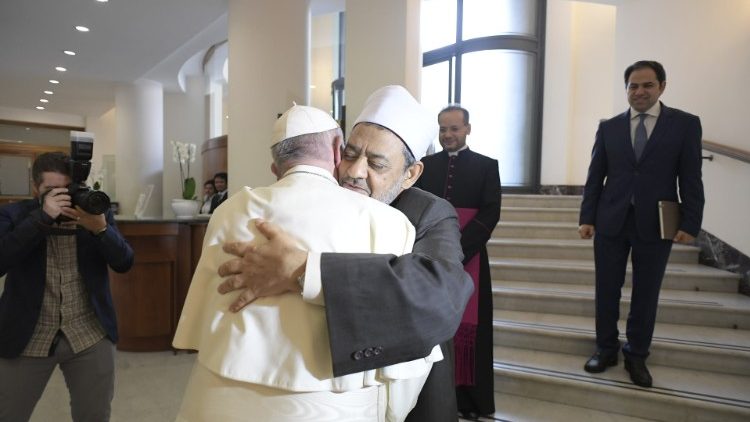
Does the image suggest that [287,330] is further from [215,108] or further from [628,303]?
[215,108]

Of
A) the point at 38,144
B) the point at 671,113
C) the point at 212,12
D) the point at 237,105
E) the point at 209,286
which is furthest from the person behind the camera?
the point at 38,144

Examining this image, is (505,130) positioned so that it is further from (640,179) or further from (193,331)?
(193,331)

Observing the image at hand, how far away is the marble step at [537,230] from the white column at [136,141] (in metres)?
7.20

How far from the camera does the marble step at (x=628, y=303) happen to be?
3.04 metres

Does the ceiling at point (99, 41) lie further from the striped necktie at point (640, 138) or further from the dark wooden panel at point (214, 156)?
the striped necktie at point (640, 138)

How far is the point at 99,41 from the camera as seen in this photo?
6.31 metres

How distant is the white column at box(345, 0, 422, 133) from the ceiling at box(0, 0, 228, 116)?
6.29ft

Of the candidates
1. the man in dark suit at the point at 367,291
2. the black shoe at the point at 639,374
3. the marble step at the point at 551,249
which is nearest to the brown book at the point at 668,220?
the black shoe at the point at 639,374

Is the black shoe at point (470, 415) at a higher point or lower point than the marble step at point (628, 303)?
lower

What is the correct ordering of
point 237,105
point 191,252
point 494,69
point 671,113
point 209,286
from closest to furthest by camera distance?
1. point 209,286
2. point 671,113
3. point 191,252
4. point 237,105
5. point 494,69

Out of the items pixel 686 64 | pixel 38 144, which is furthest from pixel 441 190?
pixel 38 144

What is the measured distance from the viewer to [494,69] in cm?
709

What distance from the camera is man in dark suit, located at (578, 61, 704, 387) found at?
2.39 meters

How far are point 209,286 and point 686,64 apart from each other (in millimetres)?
4613
